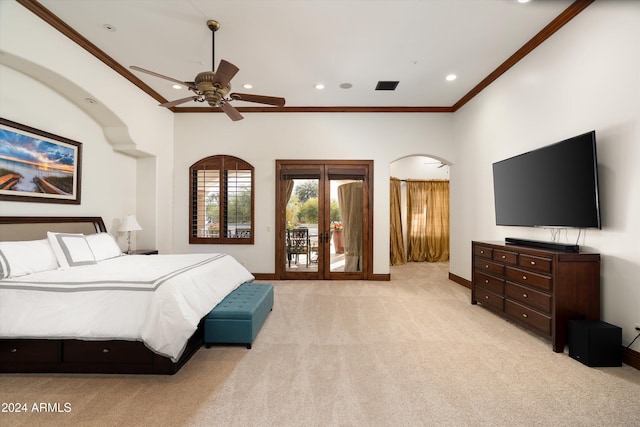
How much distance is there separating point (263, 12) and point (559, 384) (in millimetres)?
4438

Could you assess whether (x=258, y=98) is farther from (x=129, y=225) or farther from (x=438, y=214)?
(x=438, y=214)

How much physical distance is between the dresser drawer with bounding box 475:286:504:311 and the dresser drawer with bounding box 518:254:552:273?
62cm

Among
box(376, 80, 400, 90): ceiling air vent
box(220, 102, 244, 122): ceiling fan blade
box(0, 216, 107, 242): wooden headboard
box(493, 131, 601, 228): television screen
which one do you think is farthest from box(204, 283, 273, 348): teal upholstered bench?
box(376, 80, 400, 90): ceiling air vent

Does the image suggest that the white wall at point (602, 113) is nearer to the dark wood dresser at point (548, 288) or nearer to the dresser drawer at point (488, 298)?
the dark wood dresser at point (548, 288)

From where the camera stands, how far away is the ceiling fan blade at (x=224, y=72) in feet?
9.20

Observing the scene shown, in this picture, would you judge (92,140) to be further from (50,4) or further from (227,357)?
(227,357)

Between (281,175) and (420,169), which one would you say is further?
(420,169)

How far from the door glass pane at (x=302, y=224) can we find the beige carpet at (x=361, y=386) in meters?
2.58

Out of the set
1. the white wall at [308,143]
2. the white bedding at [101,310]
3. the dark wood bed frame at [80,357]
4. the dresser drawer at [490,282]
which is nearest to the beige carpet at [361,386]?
the dark wood bed frame at [80,357]

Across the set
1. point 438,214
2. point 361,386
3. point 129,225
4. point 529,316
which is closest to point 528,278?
point 529,316

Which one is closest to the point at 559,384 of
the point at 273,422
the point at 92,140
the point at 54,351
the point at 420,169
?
the point at 273,422

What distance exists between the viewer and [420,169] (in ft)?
28.0

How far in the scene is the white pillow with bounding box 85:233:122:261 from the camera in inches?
147

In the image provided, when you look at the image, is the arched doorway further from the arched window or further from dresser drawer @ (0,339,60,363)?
dresser drawer @ (0,339,60,363)
